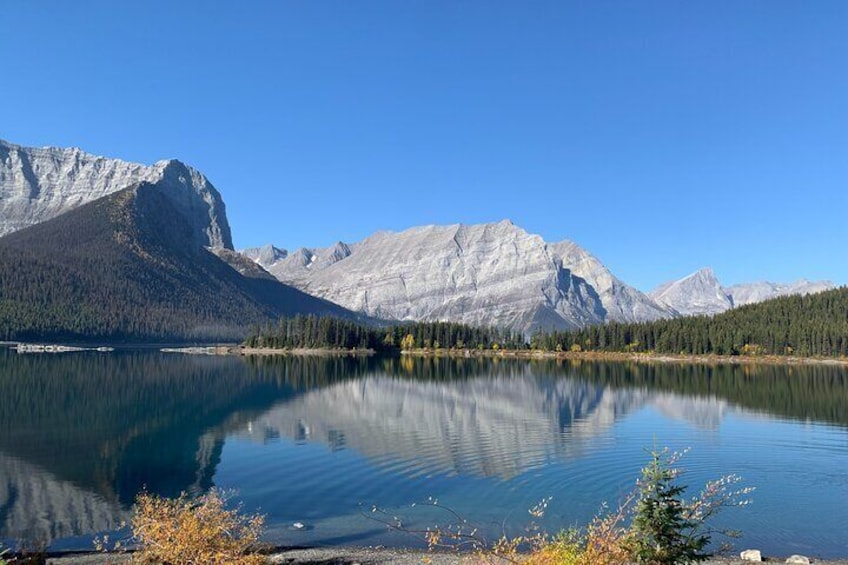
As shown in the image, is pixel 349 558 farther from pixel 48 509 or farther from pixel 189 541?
pixel 48 509

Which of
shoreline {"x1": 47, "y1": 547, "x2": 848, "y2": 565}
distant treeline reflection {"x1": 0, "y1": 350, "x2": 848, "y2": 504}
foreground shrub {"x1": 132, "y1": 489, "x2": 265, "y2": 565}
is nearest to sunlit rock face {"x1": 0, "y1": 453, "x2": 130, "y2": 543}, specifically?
distant treeline reflection {"x1": 0, "y1": 350, "x2": 848, "y2": 504}

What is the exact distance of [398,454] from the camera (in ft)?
187

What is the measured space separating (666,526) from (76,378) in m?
140

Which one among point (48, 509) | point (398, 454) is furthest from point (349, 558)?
point (398, 454)

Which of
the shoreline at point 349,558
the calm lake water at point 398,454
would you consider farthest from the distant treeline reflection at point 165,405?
the shoreline at point 349,558

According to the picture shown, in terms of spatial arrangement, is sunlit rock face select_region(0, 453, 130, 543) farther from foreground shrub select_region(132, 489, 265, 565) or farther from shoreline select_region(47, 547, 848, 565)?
foreground shrub select_region(132, 489, 265, 565)

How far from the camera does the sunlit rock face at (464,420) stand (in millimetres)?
56875

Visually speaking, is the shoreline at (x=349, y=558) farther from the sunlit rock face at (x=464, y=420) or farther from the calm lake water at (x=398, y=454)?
the sunlit rock face at (x=464, y=420)

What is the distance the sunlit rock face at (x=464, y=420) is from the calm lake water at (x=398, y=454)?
0.41 meters

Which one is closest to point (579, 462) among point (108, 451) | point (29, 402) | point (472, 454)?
point (472, 454)

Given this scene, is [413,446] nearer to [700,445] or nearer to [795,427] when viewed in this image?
[700,445]

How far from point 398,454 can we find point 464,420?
970 inches

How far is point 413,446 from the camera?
202 ft

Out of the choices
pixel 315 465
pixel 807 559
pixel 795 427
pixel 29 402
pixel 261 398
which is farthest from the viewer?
pixel 261 398
